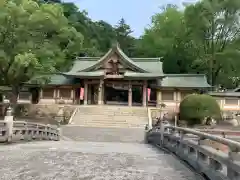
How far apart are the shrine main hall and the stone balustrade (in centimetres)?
2447

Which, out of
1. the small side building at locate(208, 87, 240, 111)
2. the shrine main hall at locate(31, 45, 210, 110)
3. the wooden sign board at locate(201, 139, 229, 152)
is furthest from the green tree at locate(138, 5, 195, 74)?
the wooden sign board at locate(201, 139, 229, 152)

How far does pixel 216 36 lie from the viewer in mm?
42469

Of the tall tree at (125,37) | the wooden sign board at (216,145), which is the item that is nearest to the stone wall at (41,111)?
the wooden sign board at (216,145)

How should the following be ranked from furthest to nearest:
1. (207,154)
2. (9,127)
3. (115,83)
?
(115,83) → (9,127) → (207,154)

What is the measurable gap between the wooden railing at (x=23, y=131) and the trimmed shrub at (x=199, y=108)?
14762mm

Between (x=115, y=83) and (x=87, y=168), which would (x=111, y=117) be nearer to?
(x=115, y=83)

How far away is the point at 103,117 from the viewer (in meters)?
31.0

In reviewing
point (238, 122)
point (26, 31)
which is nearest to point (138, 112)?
point (238, 122)

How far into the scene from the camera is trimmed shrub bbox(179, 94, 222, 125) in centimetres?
2917

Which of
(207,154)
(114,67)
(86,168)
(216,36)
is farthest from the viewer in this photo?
(216,36)

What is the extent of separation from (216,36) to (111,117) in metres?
19.1

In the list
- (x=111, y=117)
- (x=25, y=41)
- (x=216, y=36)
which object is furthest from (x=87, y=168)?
(x=216, y=36)

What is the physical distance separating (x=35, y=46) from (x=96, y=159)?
932 inches

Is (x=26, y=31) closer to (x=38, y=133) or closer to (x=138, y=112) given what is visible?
(x=138, y=112)
